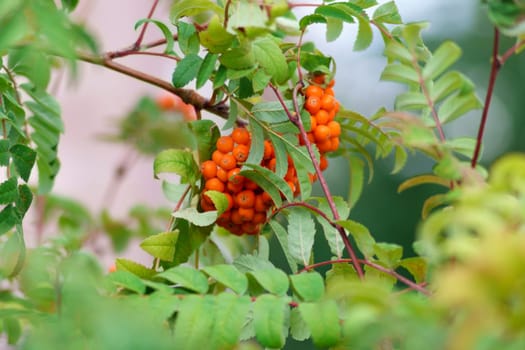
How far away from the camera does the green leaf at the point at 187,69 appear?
A: 61cm

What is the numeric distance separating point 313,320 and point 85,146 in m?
2.10

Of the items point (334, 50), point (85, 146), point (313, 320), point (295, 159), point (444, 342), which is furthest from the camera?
point (334, 50)

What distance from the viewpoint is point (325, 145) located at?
2.11ft

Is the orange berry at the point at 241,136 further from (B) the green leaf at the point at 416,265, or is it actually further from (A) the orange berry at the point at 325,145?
(B) the green leaf at the point at 416,265

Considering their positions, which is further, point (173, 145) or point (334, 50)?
point (334, 50)

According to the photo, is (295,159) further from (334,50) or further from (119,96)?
(334,50)

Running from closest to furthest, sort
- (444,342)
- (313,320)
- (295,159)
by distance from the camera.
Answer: (444,342) → (313,320) → (295,159)

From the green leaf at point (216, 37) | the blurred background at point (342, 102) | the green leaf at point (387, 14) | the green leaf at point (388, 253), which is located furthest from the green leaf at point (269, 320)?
the blurred background at point (342, 102)

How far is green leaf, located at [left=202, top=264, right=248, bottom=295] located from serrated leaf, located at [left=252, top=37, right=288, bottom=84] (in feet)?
0.55

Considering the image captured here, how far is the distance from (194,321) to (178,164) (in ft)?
0.69

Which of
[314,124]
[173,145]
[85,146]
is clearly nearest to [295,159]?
[314,124]

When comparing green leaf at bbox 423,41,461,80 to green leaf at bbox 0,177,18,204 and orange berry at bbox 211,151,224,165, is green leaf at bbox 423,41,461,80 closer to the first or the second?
orange berry at bbox 211,151,224,165

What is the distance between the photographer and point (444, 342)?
0.29 m

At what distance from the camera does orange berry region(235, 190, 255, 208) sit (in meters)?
0.62
